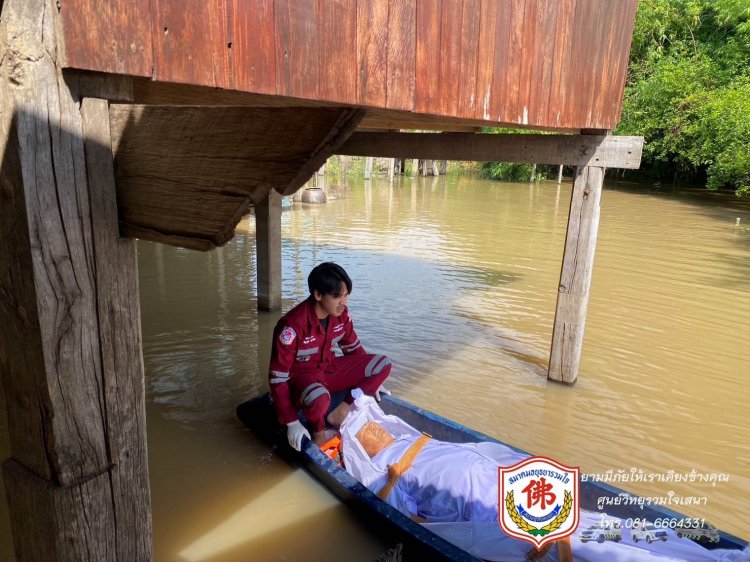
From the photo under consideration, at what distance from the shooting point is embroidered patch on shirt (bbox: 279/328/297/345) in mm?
3762

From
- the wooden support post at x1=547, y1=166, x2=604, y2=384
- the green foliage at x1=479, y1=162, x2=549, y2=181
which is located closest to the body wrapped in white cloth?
the wooden support post at x1=547, y1=166, x2=604, y2=384

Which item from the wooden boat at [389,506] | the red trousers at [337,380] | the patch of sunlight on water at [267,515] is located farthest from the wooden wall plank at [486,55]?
the patch of sunlight on water at [267,515]

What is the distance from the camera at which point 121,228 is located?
154 cm

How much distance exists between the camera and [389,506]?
3.02m

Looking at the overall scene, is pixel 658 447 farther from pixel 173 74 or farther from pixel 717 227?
pixel 717 227

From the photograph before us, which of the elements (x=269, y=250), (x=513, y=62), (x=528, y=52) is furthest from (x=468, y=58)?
(x=269, y=250)

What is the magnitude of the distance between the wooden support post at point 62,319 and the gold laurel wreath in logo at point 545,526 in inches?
75.4

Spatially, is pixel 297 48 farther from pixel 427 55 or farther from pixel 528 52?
pixel 528 52

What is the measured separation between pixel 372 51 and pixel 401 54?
0.85ft

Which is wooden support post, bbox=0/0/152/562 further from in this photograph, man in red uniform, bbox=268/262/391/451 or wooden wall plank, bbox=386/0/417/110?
man in red uniform, bbox=268/262/391/451

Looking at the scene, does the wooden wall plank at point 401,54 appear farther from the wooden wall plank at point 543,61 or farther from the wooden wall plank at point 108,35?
the wooden wall plank at point 543,61

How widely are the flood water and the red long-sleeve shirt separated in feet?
2.24

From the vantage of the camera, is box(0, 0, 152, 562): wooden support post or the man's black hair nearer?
box(0, 0, 152, 562): wooden support post

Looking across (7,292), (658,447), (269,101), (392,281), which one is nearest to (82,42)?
(7,292)
